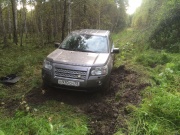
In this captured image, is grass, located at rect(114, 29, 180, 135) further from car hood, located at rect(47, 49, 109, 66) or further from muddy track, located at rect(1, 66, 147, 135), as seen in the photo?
car hood, located at rect(47, 49, 109, 66)

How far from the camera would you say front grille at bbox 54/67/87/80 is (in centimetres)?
559

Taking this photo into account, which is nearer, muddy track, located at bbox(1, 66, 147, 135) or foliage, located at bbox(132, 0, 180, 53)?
muddy track, located at bbox(1, 66, 147, 135)

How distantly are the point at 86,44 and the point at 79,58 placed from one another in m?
1.17

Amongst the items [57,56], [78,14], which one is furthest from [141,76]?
[78,14]

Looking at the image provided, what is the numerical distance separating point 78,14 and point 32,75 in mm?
15364

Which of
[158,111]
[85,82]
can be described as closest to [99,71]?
[85,82]

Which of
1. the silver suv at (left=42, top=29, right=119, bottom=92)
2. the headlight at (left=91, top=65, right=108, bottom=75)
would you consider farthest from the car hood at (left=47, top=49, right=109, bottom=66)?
the headlight at (left=91, top=65, right=108, bottom=75)

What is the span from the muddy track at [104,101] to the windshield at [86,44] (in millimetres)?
1257

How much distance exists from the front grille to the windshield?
1348 millimetres

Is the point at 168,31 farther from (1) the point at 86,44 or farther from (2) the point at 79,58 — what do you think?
(2) the point at 79,58

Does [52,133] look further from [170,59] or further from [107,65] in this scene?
[170,59]

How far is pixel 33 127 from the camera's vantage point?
4.20m

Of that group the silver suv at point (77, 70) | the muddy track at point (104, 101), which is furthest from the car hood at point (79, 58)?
the muddy track at point (104, 101)

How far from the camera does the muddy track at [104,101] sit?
4.62 meters
